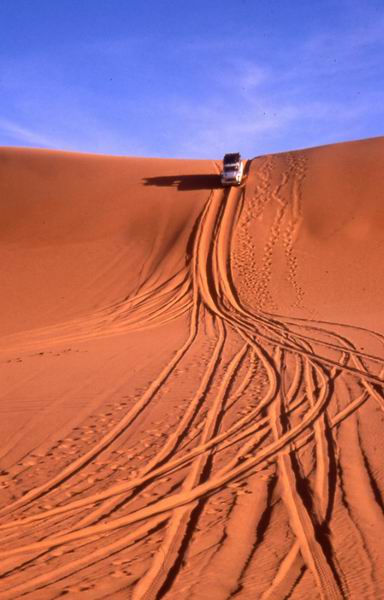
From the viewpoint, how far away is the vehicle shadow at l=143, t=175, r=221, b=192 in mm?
29625

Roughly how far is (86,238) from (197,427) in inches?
766

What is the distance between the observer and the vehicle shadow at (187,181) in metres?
29.6

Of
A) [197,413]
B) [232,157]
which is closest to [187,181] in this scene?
[232,157]

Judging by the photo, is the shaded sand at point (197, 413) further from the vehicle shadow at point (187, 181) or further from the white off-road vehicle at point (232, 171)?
the vehicle shadow at point (187, 181)

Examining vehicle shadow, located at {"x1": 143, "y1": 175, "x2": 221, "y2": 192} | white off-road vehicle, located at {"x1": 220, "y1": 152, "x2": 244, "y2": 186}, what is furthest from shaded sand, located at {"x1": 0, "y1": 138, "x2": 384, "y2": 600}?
vehicle shadow, located at {"x1": 143, "y1": 175, "x2": 221, "y2": 192}

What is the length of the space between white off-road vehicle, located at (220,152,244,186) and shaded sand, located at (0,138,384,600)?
5.07 metres

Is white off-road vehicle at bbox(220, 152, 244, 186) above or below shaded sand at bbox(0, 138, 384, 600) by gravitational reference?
above

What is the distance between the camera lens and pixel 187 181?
3095cm

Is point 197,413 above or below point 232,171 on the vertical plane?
below

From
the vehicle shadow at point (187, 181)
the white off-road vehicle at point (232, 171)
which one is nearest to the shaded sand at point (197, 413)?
the white off-road vehicle at point (232, 171)

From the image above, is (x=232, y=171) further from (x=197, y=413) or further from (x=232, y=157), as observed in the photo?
(x=197, y=413)

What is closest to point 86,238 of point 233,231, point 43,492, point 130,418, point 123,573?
point 233,231

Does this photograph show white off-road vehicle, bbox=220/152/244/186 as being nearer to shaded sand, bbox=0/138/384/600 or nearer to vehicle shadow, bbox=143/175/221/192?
vehicle shadow, bbox=143/175/221/192

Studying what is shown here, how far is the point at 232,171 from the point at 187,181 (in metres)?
3.00
